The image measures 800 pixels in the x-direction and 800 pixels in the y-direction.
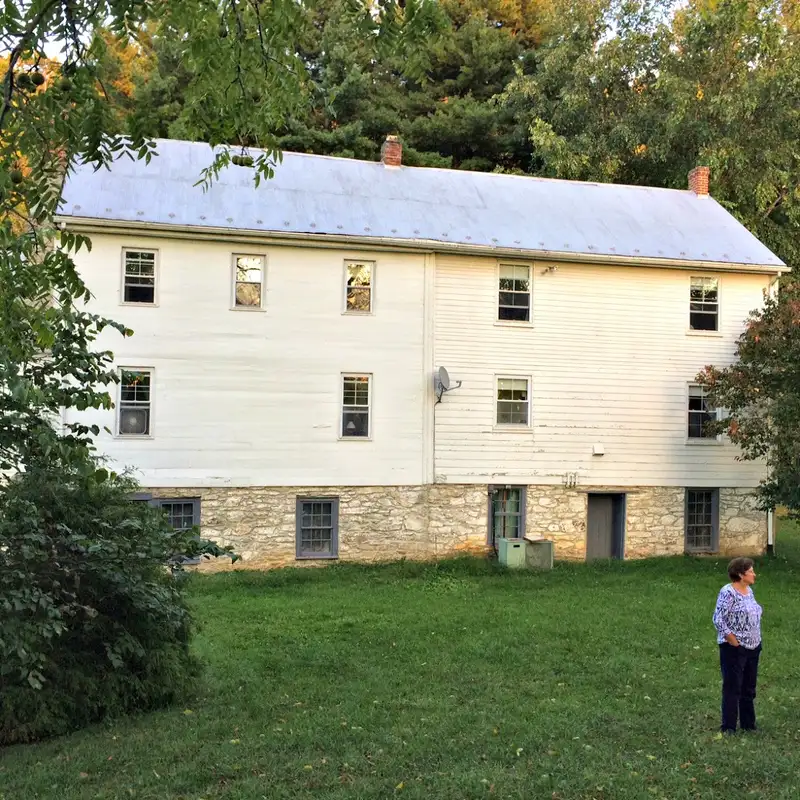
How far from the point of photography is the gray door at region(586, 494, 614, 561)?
18281 millimetres

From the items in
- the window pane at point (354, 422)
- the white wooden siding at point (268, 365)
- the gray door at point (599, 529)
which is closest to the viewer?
the white wooden siding at point (268, 365)

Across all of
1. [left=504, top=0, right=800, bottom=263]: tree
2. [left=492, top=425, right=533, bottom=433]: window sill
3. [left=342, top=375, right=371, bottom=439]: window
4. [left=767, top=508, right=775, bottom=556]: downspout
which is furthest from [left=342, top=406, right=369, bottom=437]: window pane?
[left=504, top=0, right=800, bottom=263]: tree

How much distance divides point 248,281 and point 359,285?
2366mm

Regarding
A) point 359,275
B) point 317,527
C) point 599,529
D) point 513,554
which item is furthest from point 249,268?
point 599,529

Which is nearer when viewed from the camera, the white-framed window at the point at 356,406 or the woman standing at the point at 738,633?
the woman standing at the point at 738,633

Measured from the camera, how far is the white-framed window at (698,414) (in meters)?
18.6

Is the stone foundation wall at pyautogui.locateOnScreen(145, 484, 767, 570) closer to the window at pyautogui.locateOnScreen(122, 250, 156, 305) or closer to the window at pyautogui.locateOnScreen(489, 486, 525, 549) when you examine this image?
the window at pyautogui.locateOnScreen(489, 486, 525, 549)

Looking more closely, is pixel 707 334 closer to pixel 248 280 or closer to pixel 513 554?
pixel 513 554

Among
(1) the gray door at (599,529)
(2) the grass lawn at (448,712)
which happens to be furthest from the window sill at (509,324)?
(2) the grass lawn at (448,712)

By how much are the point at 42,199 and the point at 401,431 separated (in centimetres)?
1359

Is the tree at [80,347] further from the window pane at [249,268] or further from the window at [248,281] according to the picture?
the window pane at [249,268]

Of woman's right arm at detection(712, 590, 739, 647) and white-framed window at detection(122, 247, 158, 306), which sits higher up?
white-framed window at detection(122, 247, 158, 306)

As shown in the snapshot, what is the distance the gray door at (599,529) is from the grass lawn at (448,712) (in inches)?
173

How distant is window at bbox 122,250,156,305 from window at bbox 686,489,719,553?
13037 millimetres
